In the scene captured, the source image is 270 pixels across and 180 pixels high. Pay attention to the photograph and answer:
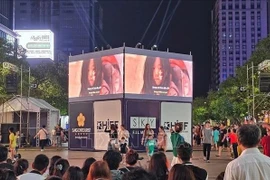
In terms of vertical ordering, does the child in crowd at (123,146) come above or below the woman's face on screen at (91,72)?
below

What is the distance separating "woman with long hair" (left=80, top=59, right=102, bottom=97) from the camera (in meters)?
29.0

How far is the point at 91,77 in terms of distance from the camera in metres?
29.4

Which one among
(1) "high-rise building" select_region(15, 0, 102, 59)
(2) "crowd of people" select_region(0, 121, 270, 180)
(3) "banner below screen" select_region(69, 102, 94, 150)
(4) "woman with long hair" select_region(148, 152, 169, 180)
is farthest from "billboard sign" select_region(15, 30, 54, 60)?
(4) "woman with long hair" select_region(148, 152, 169, 180)

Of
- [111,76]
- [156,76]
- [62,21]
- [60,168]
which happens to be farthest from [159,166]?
[62,21]

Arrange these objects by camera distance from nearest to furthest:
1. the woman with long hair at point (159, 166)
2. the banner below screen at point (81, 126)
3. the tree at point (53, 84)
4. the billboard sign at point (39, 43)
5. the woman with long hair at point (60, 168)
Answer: the woman with long hair at point (159, 166) → the woman with long hair at point (60, 168) → the banner below screen at point (81, 126) → the tree at point (53, 84) → the billboard sign at point (39, 43)

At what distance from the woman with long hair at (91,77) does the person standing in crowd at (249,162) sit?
2457cm

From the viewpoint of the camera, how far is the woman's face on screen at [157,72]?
94.3 feet

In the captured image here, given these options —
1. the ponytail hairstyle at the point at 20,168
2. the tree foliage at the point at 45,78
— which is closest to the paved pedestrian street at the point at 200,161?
the ponytail hairstyle at the point at 20,168

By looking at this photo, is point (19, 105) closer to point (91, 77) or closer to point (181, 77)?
point (91, 77)

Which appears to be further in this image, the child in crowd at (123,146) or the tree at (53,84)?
the tree at (53,84)

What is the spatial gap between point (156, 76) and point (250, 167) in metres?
24.5

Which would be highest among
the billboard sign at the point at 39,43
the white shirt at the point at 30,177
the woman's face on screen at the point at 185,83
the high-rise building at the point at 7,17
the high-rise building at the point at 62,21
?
the high-rise building at the point at 62,21

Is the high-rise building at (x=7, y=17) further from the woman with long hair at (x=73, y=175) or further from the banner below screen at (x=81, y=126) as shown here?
the woman with long hair at (x=73, y=175)

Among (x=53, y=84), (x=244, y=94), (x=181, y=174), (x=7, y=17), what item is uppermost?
(x=7, y=17)
